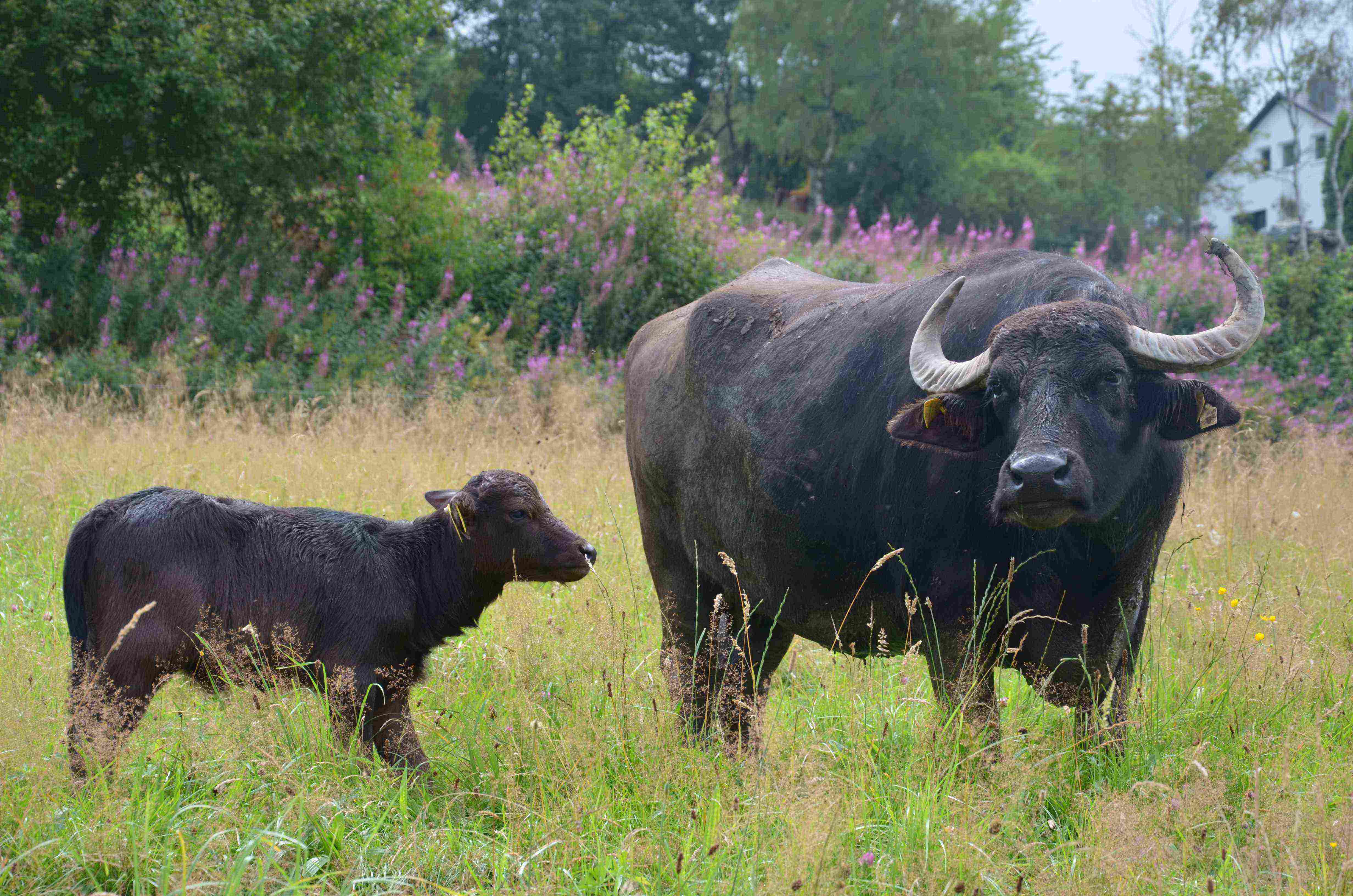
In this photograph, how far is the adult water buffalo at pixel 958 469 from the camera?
315 cm

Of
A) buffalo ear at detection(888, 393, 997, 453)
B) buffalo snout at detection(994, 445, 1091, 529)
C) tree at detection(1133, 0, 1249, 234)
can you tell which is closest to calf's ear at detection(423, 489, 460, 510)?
buffalo ear at detection(888, 393, 997, 453)

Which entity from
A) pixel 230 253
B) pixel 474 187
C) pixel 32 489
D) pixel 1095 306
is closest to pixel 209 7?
pixel 230 253

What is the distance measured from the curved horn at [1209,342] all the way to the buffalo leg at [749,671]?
151 centimetres

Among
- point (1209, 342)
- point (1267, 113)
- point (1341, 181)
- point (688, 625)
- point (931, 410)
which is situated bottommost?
point (688, 625)

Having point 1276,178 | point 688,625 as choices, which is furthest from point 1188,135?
point 688,625

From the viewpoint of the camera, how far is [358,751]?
11.6ft

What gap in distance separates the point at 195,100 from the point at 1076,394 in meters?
12.1

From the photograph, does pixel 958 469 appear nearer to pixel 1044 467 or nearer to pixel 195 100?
pixel 1044 467

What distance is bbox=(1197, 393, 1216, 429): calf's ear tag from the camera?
3.22 metres

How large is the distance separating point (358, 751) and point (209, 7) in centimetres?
1153

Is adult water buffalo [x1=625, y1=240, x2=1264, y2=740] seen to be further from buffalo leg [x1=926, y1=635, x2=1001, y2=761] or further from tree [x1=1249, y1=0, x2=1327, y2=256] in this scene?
tree [x1=1249, y1=0, x2=1327, y2=256]

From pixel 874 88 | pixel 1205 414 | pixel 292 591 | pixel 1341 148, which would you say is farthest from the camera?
pixel 874 88

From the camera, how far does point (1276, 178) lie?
31.4 metres

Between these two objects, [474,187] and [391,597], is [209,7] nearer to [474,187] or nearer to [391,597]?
[474,187]
